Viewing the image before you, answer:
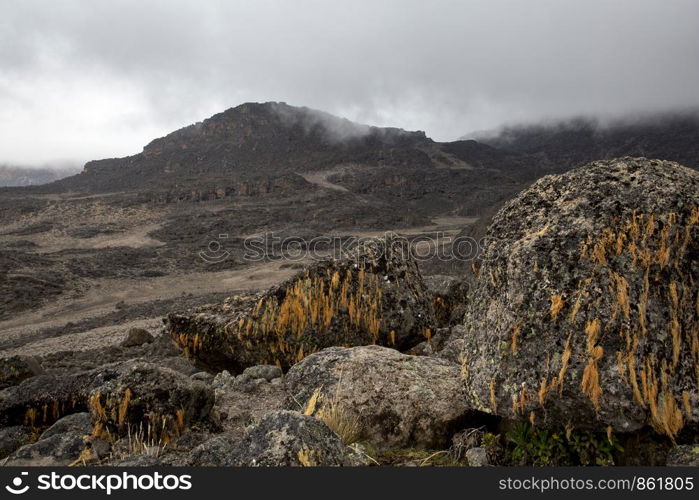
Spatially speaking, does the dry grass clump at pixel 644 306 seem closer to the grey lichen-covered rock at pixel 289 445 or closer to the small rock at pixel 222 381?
the grey lichen-covered rock at pixel 289 445

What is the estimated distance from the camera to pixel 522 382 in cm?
280

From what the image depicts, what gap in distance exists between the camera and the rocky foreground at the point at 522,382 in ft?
8.55

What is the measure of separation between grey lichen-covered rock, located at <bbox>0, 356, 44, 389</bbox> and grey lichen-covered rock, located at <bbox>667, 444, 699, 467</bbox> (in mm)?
8890

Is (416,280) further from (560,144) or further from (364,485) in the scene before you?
(560,144)

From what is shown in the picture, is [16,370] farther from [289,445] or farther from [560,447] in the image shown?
[560,447]

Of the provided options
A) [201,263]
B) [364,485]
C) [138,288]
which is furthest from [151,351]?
[201,263]

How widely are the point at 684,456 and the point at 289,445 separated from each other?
2.13 metres

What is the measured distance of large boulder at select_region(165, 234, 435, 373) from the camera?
6.55 meters

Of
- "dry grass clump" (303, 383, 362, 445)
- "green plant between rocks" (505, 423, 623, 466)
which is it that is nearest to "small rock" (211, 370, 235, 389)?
"dry grass clump" (303, 383, 362, 445)

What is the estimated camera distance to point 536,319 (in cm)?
289

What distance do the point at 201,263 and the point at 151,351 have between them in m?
28.0

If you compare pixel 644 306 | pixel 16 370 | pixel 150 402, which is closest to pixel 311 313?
pixel 150 402

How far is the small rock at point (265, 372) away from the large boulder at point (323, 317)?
1.82 feet

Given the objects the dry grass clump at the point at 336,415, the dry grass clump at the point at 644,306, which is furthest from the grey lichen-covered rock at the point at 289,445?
the dry grass clump at the point at 644,306
